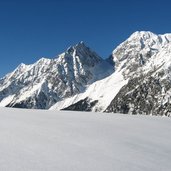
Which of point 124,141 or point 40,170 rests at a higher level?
point 124,141

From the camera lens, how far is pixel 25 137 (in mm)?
9688

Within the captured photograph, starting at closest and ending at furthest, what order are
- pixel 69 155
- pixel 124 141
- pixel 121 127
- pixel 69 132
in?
1. pixel 69 155
2. pixel 124 141
3. pixel 69 132
4. pixel 121 127

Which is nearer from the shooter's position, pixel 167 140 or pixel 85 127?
pixel 167 140

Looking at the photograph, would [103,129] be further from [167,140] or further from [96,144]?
[96,144]

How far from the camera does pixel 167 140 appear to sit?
1158 centimetres

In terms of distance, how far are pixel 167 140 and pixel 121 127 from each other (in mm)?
2594

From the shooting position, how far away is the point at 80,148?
889cm

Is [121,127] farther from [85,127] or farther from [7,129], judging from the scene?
[7,129]

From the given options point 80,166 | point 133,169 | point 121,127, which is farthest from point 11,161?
point 121,127

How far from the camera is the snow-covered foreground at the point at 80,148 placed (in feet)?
23.6

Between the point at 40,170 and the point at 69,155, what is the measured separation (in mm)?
1537

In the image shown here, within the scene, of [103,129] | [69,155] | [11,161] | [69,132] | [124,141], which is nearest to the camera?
[11,161]

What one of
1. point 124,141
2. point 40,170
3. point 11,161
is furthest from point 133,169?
point 124,141

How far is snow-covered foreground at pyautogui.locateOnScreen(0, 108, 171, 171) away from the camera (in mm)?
7188
